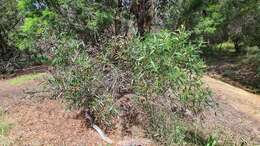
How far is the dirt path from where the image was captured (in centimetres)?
848

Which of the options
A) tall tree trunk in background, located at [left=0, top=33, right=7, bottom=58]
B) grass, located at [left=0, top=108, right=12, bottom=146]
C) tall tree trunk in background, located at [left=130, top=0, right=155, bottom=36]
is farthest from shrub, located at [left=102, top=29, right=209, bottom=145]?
tall tree trunk in background, located at [left=0, top=33, right=7, bottom=58]

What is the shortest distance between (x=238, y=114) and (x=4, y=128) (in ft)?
18.8

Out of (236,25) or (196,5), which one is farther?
(236,25)

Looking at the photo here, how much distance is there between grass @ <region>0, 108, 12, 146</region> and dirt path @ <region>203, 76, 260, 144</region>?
11.4ft

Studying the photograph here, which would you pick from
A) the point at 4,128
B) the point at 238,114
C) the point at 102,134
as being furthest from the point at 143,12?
the point at 4,128

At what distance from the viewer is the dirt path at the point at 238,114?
8.48 metres

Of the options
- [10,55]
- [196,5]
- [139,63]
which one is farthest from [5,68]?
[139,63]

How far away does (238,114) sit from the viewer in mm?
9984

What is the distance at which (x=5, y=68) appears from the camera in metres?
14.1

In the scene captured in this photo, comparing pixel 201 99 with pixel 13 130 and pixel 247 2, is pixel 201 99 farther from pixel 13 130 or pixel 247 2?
pixel 247 2

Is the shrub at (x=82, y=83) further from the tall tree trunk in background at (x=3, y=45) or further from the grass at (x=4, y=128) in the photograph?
the tall tree trunk in background at (x=3, y=45)

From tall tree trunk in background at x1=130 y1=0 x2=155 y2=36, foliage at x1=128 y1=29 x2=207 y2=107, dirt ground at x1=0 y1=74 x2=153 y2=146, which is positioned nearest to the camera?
foliage at x1=128 y1=29 x2=207 y2=107

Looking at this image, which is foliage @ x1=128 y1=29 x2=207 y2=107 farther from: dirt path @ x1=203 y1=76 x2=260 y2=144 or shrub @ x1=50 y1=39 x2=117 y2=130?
dirt path @ x1=203 y1=76 x2=260 y2=144

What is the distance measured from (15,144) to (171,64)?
2635mm
